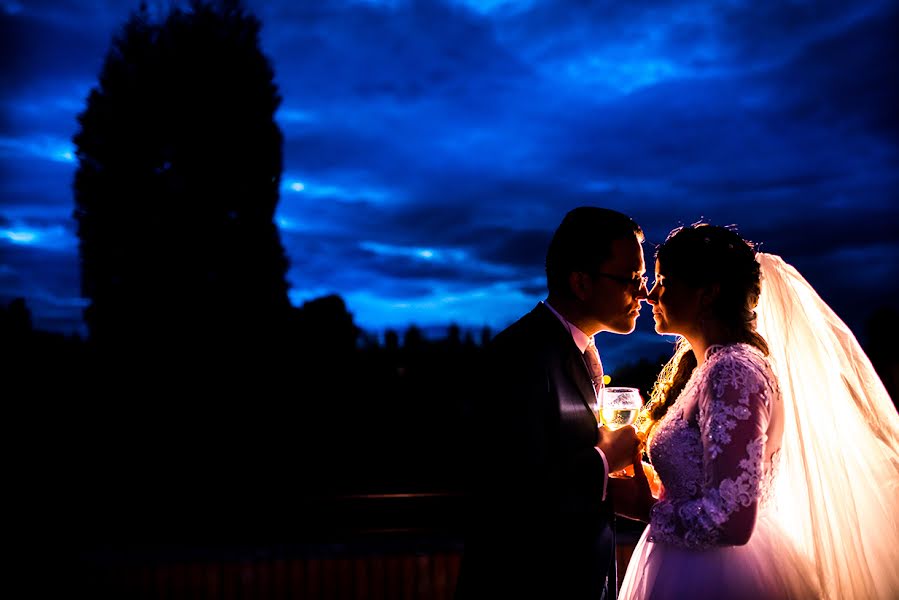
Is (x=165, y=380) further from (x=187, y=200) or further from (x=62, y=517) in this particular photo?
(x=62, y=517)

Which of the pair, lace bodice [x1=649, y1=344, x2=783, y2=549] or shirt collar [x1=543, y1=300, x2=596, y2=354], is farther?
shirt collar [x1=543, y1=300, x2=596, y2=354]

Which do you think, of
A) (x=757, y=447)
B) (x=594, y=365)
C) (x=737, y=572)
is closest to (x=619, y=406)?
(x=594, y=365)

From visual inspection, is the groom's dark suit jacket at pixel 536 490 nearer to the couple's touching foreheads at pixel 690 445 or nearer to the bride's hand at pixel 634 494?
the couple's touching foreheads at pixel 690 445

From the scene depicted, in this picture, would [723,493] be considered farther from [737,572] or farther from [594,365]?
[594,365]

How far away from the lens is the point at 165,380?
870 centimetres

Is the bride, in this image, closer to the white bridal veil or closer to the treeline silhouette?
the white bridal veil

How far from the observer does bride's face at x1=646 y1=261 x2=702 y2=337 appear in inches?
113

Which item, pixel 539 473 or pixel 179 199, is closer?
pixel 539 473

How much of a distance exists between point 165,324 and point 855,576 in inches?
320

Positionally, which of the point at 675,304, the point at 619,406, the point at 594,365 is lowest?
the point at 619,406

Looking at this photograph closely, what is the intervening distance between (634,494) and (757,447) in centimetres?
59

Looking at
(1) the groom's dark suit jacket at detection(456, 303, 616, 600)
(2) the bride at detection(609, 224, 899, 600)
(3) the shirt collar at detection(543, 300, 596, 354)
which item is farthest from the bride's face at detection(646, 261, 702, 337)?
(1) the groom's dark suit jacket at detection(456, 303, 616, 600)

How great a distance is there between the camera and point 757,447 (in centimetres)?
244

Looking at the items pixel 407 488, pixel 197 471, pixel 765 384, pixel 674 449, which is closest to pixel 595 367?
pixel 674 449
